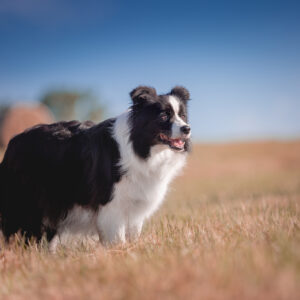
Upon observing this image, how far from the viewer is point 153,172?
4684mm

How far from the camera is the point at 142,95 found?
15.1 feet

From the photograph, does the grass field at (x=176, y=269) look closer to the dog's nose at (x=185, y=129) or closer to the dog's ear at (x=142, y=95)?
the dog's nose at (x=185, y=129)

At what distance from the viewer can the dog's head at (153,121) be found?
4543 millimetres

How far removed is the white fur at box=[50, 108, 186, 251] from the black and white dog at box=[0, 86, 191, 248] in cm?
1

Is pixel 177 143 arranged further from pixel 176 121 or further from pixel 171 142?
pixel 176 121

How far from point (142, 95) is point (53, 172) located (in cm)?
170

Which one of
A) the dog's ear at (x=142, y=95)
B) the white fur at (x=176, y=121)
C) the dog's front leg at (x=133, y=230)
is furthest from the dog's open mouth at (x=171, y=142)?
the dog's front leg at (x=133, y=230)

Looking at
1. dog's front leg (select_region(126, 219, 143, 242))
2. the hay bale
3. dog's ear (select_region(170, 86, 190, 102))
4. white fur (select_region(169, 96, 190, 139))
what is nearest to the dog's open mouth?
white fur (select_region(169, 96, 190, 139))

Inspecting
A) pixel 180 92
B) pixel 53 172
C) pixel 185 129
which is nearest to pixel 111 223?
pixel 53 172

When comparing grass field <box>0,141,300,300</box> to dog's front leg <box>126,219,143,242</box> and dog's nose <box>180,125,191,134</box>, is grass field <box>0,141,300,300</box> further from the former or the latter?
dog's nose <box>180,125,191,134</box>

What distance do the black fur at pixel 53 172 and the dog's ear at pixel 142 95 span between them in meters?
0.50

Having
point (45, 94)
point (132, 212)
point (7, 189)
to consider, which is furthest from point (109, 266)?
point (45, 94)

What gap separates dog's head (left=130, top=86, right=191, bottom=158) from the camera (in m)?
4.54

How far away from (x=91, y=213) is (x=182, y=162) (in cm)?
153
